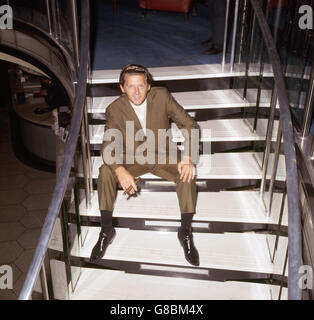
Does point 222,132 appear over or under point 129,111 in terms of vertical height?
under

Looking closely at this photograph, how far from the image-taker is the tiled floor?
18.1ft

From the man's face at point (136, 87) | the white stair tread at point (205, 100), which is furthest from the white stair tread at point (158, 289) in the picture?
the white stair tread at point (205, 100)

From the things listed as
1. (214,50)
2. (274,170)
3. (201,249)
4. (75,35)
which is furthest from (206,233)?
(214,50)

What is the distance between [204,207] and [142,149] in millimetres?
614

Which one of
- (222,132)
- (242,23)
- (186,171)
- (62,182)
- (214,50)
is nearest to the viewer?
(62,182)

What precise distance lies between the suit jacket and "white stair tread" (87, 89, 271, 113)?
425 millimetres

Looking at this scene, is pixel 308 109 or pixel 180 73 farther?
pixel 180 73

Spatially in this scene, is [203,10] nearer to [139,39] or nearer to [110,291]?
[139,39]

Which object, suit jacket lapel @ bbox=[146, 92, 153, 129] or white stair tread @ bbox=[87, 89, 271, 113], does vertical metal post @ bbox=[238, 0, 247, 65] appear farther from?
suit jacket lapel @ bbox=[146, 92, 153, 129]

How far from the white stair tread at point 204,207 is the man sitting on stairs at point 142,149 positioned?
133 mm

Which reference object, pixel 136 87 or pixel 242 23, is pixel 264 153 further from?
pixel 242 23

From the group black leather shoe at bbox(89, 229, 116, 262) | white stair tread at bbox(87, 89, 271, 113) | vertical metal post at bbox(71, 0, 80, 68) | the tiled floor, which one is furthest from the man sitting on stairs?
the tiled floor

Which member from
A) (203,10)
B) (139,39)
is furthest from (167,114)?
(203,10)

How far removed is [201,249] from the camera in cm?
267
